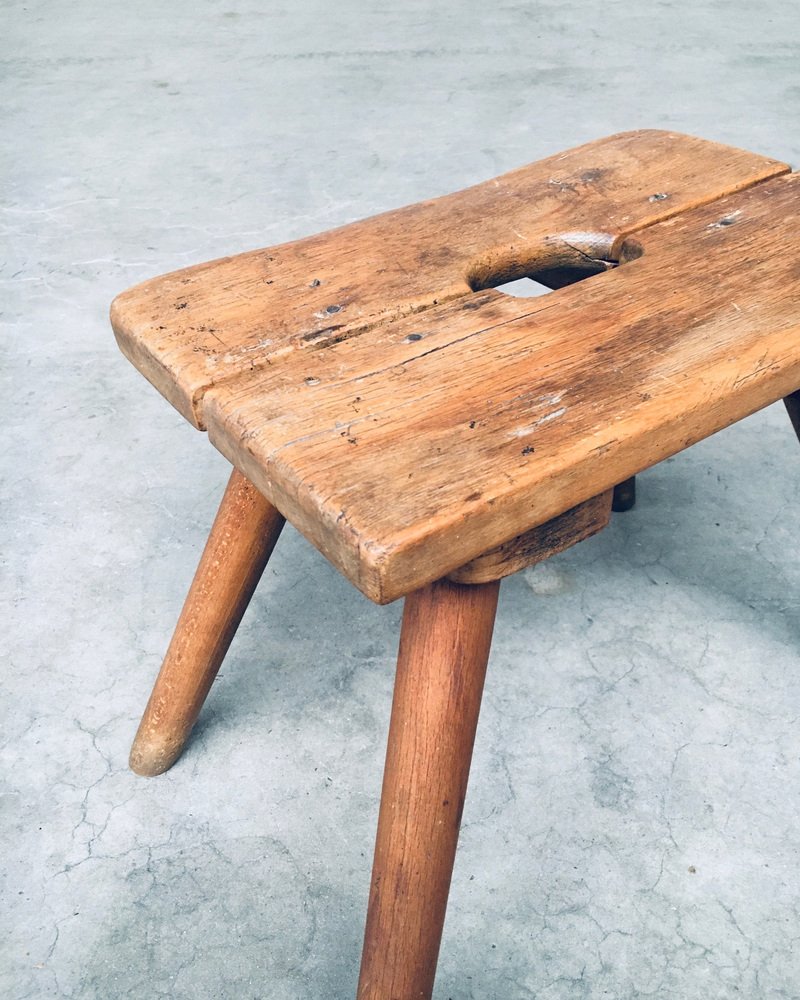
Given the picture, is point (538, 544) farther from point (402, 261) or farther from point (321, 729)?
point (321, 729)

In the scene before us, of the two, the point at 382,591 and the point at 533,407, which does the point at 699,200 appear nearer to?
the point at 533,407

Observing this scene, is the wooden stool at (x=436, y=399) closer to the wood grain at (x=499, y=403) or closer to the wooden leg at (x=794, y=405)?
the wood grain at (x=499, y=403)

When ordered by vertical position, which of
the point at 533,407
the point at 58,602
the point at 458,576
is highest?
the point at 533,407

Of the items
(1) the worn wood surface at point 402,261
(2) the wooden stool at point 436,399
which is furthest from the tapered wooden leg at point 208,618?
(1) the worn wood surface at point 402,261

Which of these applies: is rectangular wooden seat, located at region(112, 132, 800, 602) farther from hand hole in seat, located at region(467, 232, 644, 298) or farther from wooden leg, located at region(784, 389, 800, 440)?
wooden leg, located at region(784, 389, 800, 440)

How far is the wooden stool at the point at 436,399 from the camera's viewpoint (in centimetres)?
75

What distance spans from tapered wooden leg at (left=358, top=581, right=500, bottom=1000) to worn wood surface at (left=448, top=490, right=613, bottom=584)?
0.07ft

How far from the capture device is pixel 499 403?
81 cm

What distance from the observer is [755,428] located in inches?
63.0

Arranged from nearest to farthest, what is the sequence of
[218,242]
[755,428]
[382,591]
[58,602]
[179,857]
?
[382,591], [179,857], [58,602], [755,428], [218,242]

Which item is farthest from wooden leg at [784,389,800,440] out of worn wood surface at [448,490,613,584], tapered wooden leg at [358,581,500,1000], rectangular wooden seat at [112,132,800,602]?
tapered wooden leg at [358,581,500,1000]

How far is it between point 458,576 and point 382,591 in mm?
126

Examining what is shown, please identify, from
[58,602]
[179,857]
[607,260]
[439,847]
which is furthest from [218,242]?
[439,847]

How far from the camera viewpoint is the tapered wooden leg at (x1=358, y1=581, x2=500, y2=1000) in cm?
84
